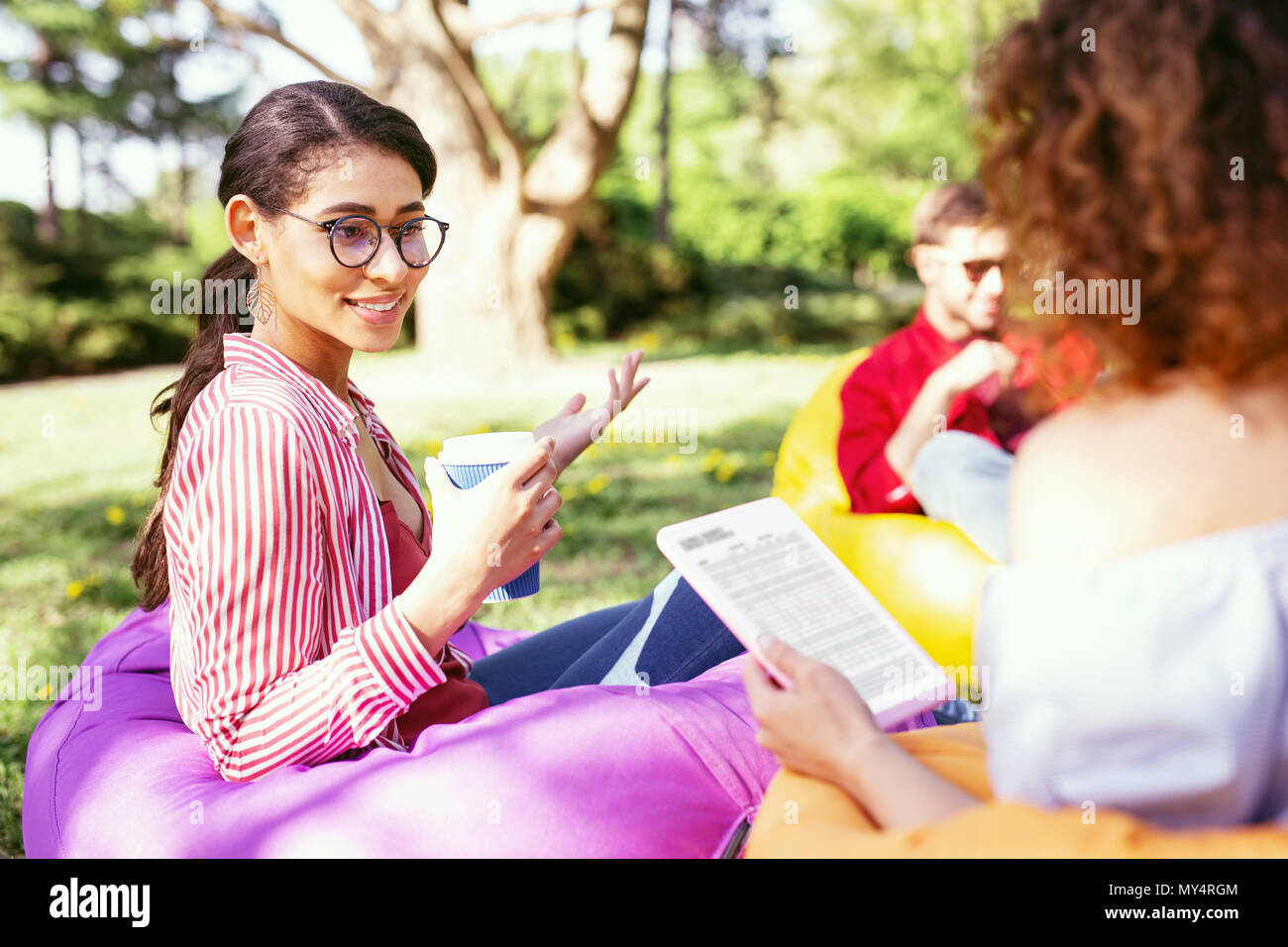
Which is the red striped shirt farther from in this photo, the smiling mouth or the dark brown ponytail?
the dark brown ponytail

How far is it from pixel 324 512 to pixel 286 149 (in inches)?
25.5

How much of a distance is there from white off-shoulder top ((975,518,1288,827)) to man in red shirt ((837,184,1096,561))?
79.1 inches

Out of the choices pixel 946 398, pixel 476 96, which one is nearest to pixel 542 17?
pixel 476 96

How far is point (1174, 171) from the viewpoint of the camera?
103cm

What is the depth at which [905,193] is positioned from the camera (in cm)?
2209

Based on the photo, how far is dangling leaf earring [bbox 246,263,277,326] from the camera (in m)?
2.01

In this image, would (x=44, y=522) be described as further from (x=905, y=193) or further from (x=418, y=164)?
(x=905, y=193)

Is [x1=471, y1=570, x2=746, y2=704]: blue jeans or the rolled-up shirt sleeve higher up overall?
the rolled-up shirt sleeve

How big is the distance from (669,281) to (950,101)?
1224 centimetres

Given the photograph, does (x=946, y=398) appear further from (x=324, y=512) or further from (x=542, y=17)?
(x=542, y=17)

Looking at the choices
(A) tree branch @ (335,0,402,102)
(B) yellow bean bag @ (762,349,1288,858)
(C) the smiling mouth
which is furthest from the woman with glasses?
(A) tree branch @ (335,0,402,102)

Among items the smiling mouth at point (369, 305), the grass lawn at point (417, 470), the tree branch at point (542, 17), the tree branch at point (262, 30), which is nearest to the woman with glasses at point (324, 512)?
the smiling mouth at point (369, 305)

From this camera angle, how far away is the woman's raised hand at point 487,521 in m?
1.65
